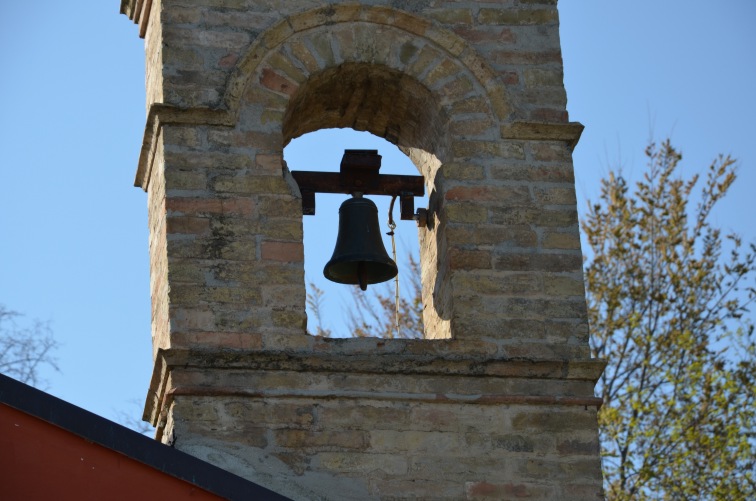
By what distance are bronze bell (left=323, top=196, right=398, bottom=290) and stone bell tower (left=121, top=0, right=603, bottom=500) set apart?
0.72 feet

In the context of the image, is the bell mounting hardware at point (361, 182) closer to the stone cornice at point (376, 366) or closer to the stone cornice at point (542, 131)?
the stone cornice at point (542, 131)

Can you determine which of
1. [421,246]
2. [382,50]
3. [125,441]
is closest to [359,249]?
[421,246]

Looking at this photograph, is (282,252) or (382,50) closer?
(282,252)

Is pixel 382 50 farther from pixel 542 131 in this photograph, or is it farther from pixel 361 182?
pixel 542 131

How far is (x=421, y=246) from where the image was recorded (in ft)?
30.5

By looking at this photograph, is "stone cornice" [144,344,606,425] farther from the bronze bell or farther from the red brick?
the bronze bell

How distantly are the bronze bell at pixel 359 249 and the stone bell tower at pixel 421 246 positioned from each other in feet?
0.72

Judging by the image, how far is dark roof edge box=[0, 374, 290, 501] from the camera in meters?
6.86

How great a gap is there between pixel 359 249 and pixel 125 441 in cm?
233

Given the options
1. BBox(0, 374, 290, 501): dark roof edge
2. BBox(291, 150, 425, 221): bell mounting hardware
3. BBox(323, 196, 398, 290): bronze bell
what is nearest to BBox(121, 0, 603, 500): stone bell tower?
BBox(291, 150, 425, 221): bell mounting hardware

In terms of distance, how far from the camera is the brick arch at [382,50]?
8867 millimetres

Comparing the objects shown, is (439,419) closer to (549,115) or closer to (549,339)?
(549,339)

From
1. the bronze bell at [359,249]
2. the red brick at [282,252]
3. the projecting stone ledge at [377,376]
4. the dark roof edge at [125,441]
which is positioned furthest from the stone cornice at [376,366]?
the dark roof edge at [125,441]

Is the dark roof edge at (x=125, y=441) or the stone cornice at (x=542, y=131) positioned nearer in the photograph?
the dark roof edge at (x=125, y=441)
